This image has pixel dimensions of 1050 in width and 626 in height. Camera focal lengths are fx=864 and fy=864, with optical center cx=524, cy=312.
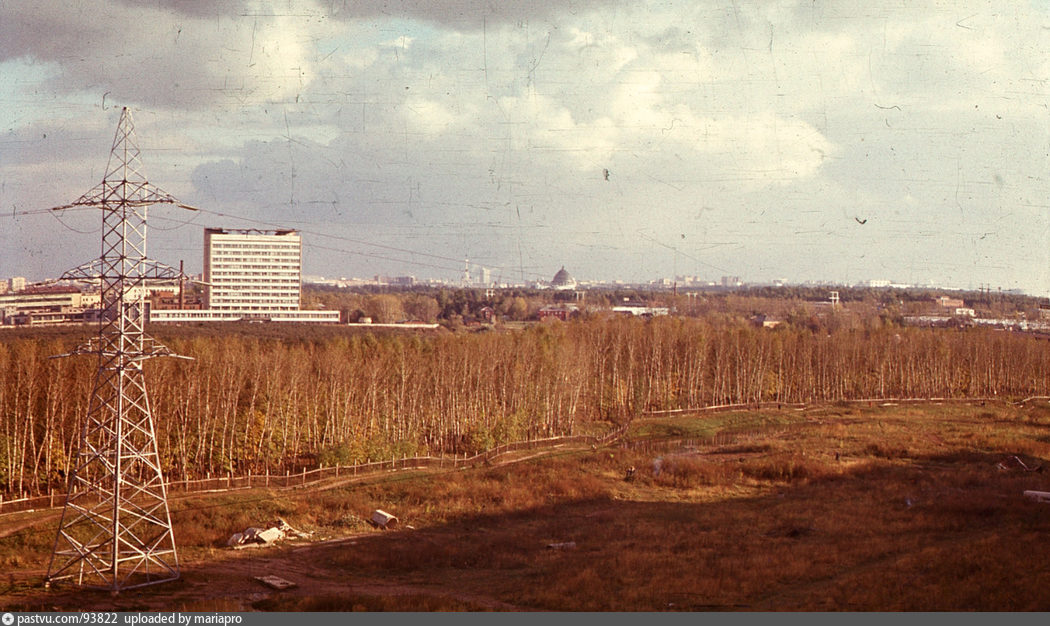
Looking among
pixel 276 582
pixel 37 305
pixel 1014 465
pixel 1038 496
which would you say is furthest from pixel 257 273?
pixel 1038 496

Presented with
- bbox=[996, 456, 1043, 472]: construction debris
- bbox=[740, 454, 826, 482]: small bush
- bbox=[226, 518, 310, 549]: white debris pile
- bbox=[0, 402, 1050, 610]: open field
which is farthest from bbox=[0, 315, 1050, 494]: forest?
bbox=[996, 456, 1043, 472]: construction debris

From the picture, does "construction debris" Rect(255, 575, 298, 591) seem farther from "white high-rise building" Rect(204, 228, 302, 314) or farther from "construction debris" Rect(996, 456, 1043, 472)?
"white high-rise building" Rect(204, 228, 302, 314)

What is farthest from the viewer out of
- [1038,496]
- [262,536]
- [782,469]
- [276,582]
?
[782,469]

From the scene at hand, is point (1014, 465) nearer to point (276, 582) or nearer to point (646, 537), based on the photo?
point (646, 537)

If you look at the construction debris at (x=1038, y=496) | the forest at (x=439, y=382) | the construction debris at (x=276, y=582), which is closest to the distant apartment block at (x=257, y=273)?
the forest at (x=439, y=382)

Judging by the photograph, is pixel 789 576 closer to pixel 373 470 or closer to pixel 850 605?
pixel 850 605

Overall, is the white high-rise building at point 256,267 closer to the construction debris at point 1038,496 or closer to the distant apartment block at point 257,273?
the distant apartment block at point 257,273
